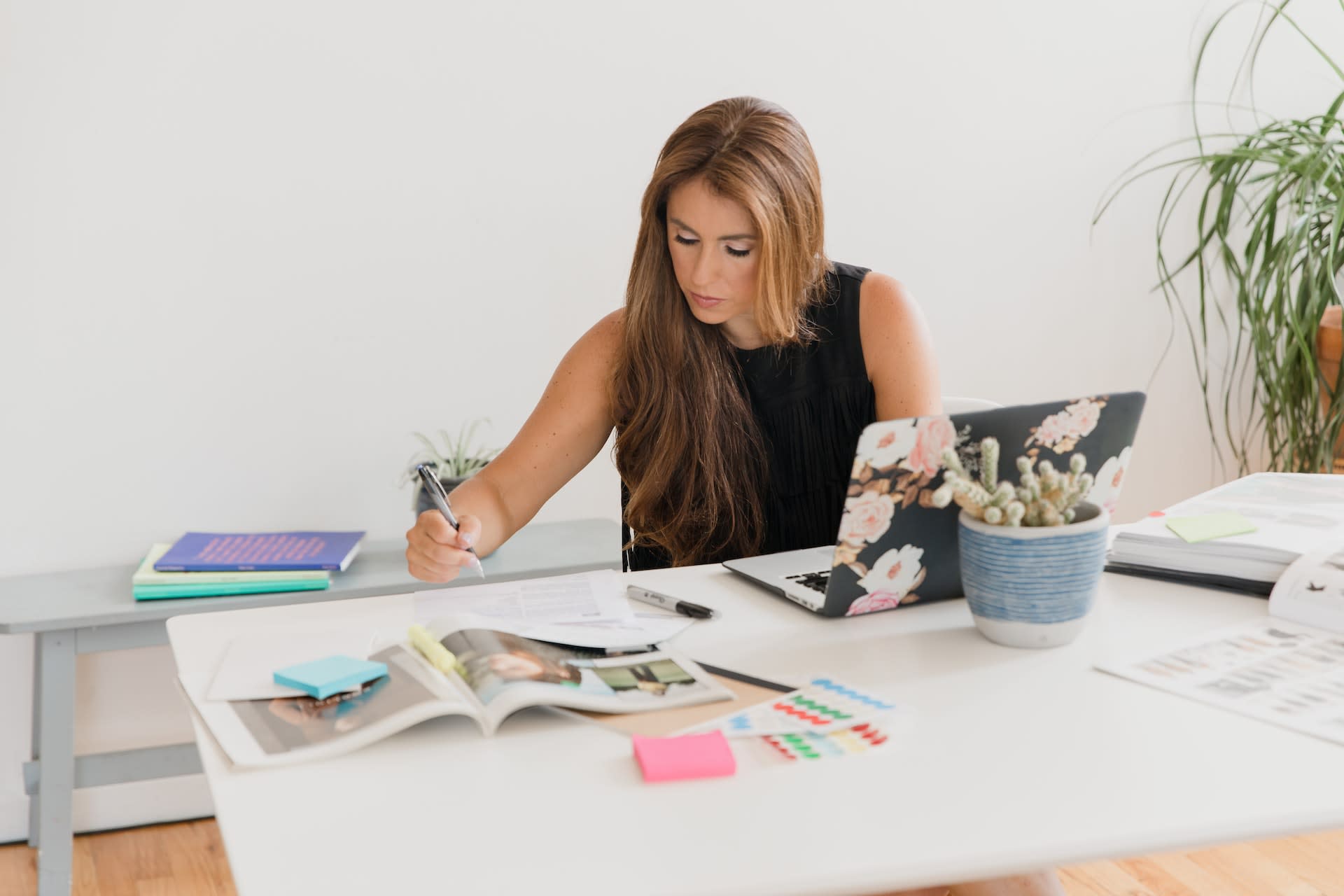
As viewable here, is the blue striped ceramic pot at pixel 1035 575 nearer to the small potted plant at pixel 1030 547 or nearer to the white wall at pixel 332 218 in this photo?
the small potted plant at pixel 1030 547

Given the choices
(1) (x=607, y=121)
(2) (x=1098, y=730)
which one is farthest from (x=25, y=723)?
(2) (x=1098, y=730)

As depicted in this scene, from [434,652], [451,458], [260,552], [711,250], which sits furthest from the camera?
[451,458]

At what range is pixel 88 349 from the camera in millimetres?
2277

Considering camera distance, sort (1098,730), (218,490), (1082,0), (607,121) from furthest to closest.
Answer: (1082,0), (607,121), (218,490), (1098,730)

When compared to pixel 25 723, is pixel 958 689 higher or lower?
higher

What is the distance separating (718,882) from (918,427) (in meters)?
0.56

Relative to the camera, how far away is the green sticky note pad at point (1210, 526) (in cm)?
141

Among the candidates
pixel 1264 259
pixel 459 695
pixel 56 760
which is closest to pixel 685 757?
pixel 459 695

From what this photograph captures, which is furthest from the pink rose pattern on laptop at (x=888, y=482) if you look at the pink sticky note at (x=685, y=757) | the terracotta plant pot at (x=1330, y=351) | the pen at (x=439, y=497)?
the terracotta plant pot at (x=1330, y=351)

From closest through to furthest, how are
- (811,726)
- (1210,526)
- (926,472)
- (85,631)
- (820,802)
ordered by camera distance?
(820,802)
(811,726)
(926,472)
(1210,526)
(85,631)

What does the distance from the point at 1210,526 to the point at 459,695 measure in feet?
3.07

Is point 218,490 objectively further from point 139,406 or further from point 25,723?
point 25,723

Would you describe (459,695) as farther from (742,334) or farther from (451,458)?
(451,458)

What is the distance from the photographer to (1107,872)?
7.08 ft
